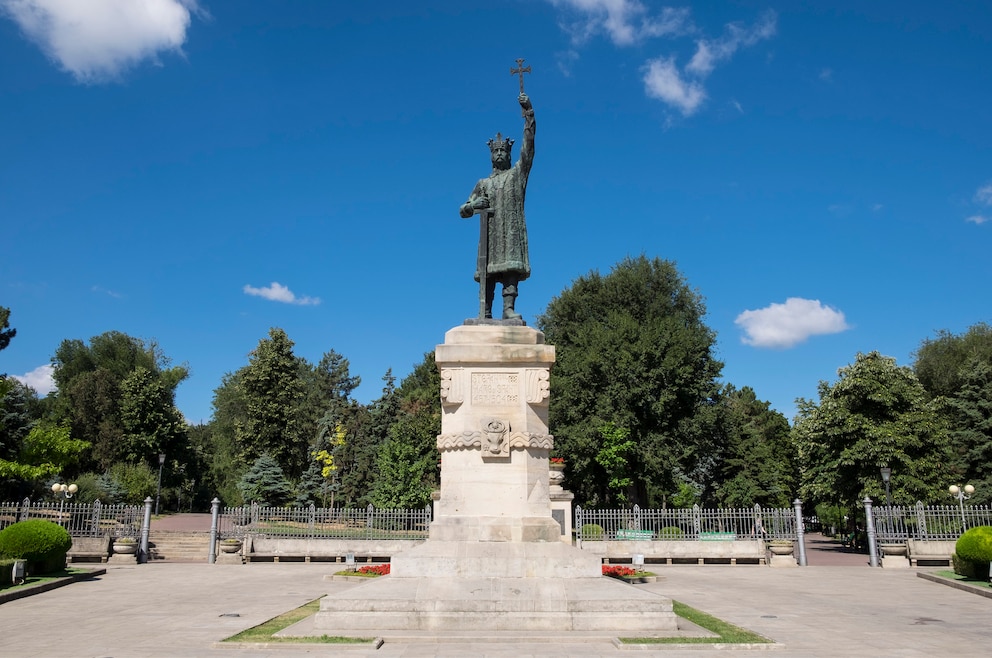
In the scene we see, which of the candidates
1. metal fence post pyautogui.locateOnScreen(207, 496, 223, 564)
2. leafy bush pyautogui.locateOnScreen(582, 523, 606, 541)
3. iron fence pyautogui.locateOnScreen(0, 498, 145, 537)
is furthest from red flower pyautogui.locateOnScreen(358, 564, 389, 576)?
iron fence pyautogui.locateOnScreen(0, 498, 145, 537)

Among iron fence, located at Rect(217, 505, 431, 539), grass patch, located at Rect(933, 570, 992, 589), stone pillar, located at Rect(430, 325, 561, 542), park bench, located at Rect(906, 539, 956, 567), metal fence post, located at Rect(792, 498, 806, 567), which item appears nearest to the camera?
stone pillar, located at Rect(430, 325, 561, 542)

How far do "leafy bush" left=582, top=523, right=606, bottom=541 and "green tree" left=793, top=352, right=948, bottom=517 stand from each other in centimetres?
1370

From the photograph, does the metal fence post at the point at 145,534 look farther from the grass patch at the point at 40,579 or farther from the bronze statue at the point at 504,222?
the bronze statue at the point at 504,222

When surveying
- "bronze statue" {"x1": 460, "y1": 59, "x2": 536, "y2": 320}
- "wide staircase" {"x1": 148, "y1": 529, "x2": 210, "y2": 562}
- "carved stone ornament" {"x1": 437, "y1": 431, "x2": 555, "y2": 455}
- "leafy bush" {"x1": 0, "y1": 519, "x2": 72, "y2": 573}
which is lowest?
"wide staircase" {"x1": 148, "y1": 529, "x2": 210, "y2": 562}

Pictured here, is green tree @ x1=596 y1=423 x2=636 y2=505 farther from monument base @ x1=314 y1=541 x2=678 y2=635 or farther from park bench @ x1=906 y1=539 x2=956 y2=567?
monument base @ x1=314 y1=541 x2=678 y2=635

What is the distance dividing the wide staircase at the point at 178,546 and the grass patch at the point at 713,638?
2275 cm

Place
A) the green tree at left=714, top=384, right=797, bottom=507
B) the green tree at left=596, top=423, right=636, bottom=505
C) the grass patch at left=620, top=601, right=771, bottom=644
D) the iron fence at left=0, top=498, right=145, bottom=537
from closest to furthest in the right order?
the grass patch at left=620, top=601, right=771, bottom=644
the iron fence at left=0, top=498, right=145, bottom=537
the green tree at left=596, top=423, right=636, bottom=505
the green tree at left=714, top=384, right=797, bottom=507

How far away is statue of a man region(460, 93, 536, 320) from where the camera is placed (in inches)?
487

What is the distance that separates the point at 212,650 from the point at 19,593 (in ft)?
31.2

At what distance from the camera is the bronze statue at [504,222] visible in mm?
12359

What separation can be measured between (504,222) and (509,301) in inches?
60.6

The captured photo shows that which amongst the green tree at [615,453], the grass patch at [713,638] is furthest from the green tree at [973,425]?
the grass patch at [713,638]

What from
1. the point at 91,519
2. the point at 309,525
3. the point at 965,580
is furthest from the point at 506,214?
the point at 91,519

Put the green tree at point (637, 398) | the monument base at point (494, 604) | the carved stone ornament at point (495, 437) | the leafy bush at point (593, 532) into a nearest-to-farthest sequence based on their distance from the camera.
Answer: the monument base at point (494, 604), the carved stone ornament at point (495, 437), the leafy bush at point (593, 532), the green tree at point (637, 398)
